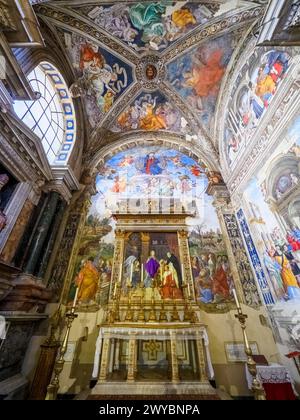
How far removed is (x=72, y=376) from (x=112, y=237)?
4.00m

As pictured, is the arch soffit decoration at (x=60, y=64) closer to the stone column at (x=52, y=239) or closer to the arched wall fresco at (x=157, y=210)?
the arched wall fresco at (x=157, y=210)

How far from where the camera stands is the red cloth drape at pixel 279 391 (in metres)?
3.75

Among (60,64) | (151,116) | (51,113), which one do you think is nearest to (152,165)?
(151,116)

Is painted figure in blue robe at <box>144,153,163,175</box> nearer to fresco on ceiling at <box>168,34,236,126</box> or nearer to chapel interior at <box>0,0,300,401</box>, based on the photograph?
chapel interior at <box>0,0,300,401</box>

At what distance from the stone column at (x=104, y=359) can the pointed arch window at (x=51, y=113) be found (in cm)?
634

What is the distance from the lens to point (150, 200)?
782 cm

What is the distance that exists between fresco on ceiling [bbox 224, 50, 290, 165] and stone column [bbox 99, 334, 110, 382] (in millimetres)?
7600

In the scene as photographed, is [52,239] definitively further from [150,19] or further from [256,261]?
[150,19]

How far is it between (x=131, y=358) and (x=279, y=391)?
3.35 meters

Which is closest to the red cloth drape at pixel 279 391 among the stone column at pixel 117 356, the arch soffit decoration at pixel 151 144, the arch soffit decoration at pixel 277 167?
the stone column at pixel 117 356

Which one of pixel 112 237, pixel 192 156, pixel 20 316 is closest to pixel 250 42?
pixel 192 156

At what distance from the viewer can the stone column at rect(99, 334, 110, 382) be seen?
13.1 feet

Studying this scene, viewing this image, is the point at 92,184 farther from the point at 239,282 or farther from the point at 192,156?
the point at 239,282

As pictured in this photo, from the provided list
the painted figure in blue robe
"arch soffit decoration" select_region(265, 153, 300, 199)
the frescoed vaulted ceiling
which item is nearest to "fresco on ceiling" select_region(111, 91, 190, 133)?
the frescoed vaulted ceiling
